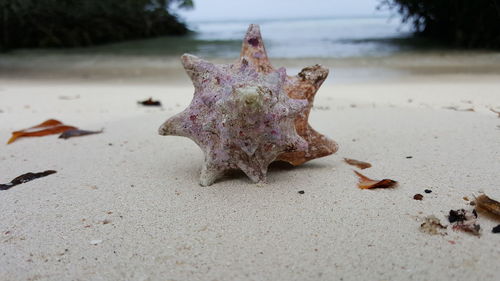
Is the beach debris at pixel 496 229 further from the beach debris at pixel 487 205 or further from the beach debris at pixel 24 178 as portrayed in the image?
the beach debris at pixel 24 178

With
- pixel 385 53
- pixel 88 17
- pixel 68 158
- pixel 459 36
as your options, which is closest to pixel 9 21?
pixel 88 17

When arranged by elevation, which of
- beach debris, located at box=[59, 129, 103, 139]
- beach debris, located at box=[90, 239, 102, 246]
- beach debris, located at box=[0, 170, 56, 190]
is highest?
beach debris, located at box=[90, 239, 102, 246]

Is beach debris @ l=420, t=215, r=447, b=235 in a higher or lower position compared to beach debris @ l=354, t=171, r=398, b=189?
higher

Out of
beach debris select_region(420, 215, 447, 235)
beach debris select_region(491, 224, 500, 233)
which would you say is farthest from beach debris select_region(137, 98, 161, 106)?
beach debris select_region(491, 224, 500, 233)

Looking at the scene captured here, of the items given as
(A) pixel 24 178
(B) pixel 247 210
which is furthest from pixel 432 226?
(A) pixel 24 178

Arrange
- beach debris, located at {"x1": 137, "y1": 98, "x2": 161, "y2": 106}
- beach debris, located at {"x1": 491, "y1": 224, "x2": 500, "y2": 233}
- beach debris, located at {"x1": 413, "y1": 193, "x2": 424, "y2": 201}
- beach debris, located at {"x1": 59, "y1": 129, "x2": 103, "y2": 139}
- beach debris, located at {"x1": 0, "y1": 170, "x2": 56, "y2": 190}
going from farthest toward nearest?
beach debris, located at {"x1": 137, "y1": 98, "x2": 161, "y2": 106} < beach debris, located at {"x1": 59, "y1": 129, "x2": 103, "y2": 139} < beach debris, located at {"x1": 0, "y1": 170, "x2": 56, "y2": 190} < beach debris, located at {"x1": 413, "y1": 193, "x2": 424, "y2": 201} < beach debris, located at {"x1": 491, "y1": 224, "x2": 500, "y2": 233}

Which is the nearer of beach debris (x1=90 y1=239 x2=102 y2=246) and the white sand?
the white sand

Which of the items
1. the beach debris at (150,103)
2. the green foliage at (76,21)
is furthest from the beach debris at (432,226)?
the green foliage at (76,21)

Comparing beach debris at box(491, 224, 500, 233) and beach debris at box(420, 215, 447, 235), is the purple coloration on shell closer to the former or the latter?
beach debris at box(420, 215, 447, 235)
